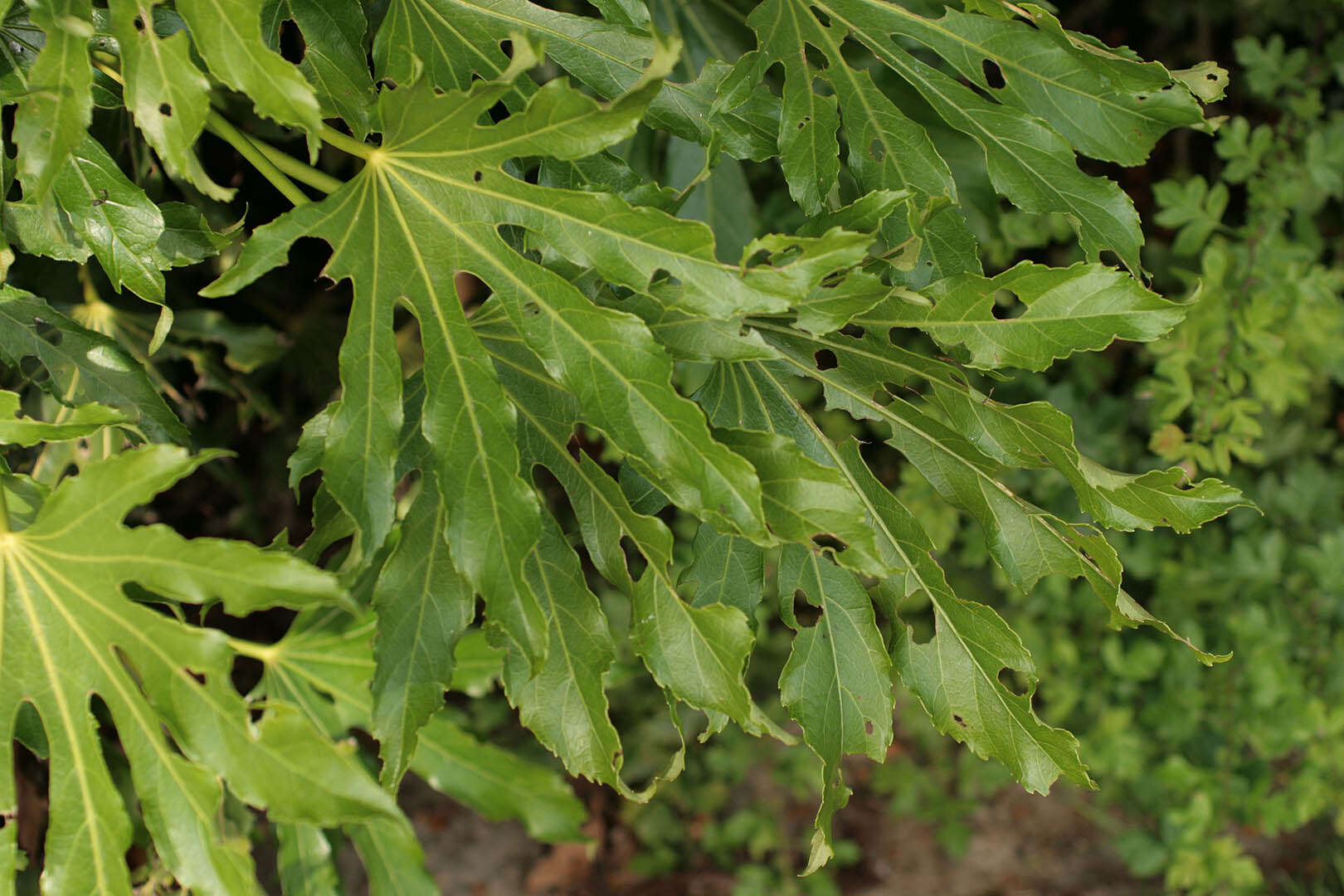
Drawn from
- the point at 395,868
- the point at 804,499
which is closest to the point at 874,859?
the point at 395,868

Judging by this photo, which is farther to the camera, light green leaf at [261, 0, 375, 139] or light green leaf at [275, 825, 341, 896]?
light green leaf at [275, 825, 341, 896]

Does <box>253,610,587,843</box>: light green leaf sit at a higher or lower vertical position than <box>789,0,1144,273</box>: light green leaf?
lower

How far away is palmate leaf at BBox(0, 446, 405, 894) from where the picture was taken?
62cm

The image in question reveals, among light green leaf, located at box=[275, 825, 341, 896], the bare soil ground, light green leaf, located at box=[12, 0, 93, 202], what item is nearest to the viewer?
light green leaf, located at box=[12, 0, 93, 202]

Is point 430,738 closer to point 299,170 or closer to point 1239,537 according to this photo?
point 299,170

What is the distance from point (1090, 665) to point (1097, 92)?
135 cm

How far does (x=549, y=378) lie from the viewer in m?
0.79

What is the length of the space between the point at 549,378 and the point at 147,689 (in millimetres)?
384

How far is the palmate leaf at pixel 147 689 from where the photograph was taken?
0.62m

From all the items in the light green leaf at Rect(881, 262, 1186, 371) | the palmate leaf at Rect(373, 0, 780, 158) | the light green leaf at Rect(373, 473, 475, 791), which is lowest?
the light green leaf at Rect(373, 473, 475, 791)

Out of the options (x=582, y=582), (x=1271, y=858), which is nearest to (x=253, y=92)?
(x=582, y=582)

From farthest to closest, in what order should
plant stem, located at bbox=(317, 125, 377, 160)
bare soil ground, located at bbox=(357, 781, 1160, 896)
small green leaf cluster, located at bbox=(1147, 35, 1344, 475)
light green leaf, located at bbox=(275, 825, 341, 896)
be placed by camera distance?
bare soil ground, located at bbox=(357, 781, 1160, 896) < small green leaf cluster, located at bbox=(1147, 35, 1344, 475) < light green leaf, located at bbox=(275, 825, 341, 896) < plant stem, located at bbox=(317, 125, 377, 160)

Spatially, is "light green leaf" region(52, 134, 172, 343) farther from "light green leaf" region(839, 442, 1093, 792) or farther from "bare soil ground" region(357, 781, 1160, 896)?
"bare soil ground" region(357, 781, 1160, 896)

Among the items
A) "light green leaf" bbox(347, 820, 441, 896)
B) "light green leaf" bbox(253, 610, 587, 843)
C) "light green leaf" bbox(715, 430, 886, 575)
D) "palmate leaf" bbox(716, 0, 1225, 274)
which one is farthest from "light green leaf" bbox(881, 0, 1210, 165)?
"light green leaf" bbox(347, 820, 441, 896)
